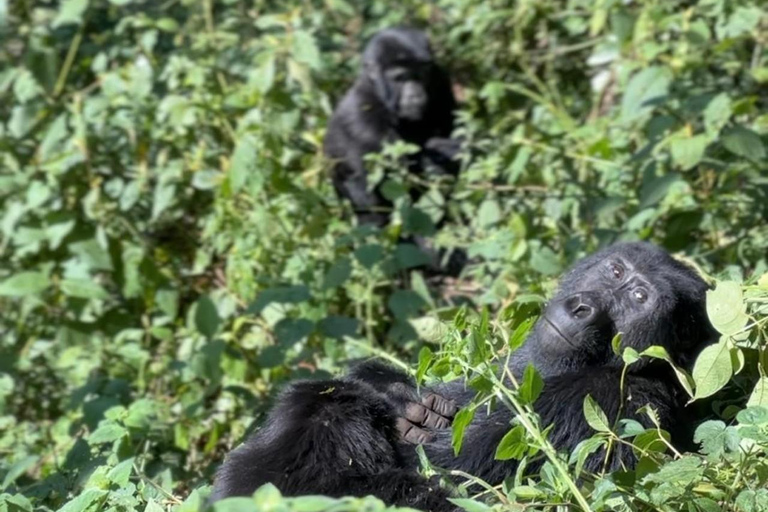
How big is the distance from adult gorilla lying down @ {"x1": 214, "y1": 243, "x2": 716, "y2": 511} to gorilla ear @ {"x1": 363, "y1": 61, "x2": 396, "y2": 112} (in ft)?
14.4

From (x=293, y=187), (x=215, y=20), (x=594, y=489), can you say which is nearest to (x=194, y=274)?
(x=293, y=187)

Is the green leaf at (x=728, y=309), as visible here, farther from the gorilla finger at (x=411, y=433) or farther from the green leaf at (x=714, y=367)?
the gorilla finger at (x=411, y=433)

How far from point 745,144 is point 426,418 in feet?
7.42

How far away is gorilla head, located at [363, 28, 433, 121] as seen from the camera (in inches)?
316

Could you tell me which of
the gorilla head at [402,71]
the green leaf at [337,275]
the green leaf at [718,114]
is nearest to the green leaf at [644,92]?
the green leaf at [718,114]

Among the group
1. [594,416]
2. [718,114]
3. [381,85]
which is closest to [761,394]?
[594,416]

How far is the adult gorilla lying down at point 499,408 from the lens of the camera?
126 inches

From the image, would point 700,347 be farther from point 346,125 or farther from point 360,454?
point 346,125

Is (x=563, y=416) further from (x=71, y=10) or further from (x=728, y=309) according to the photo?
(x=71, y=10)

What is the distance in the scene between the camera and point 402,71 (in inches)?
318

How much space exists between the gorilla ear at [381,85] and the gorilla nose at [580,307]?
4598 millimetres

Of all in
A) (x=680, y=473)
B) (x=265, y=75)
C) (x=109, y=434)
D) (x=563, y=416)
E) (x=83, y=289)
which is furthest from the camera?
(x=265, y=75)

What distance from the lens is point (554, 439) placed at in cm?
326

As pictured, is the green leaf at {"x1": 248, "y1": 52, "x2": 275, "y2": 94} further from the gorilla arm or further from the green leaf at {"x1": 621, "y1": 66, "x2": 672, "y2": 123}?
the gorilla arm
